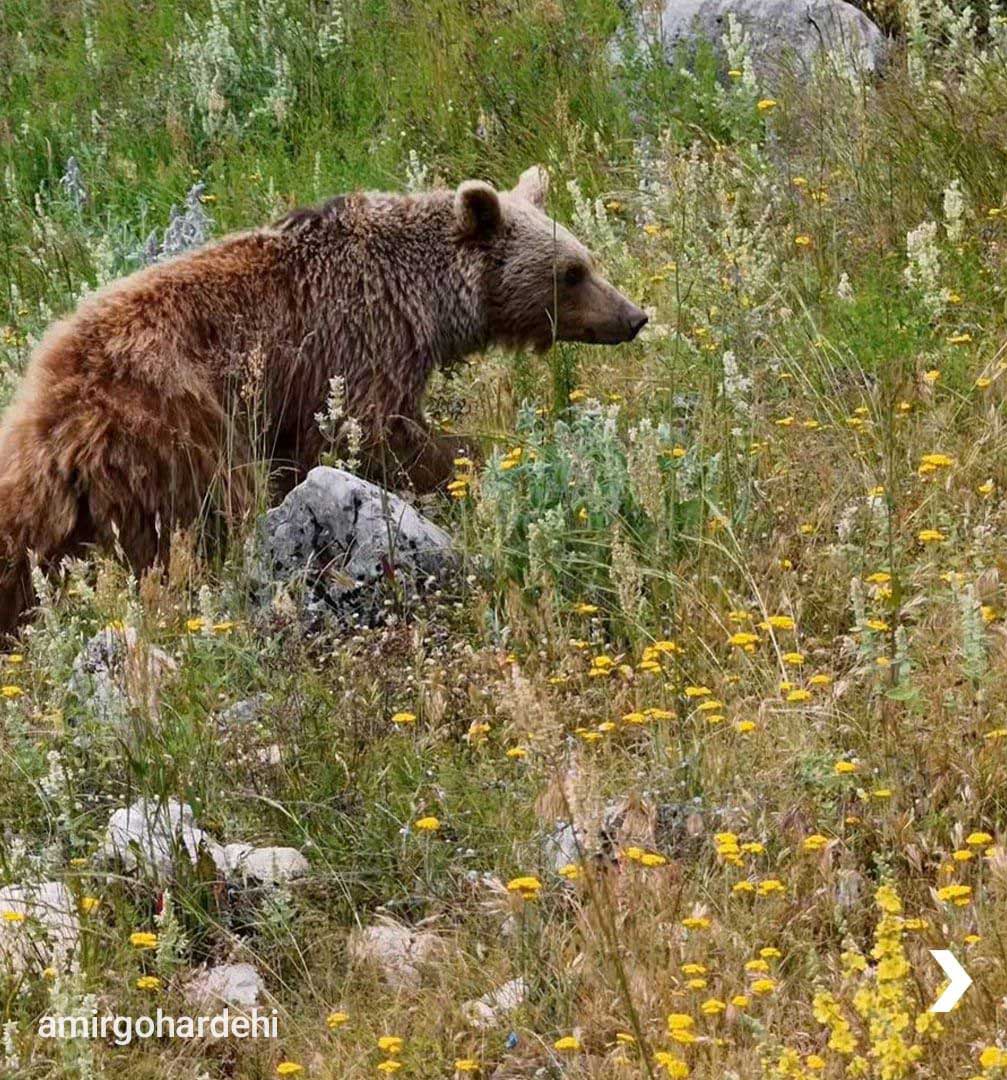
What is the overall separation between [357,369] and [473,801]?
3155 mm

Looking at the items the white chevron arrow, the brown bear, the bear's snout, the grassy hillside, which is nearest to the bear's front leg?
the brown bear

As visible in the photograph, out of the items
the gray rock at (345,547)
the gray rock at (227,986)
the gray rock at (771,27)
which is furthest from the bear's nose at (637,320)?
the gray rock at (227,986)

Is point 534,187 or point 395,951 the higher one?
point 534,187

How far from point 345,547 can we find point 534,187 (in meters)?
2.92

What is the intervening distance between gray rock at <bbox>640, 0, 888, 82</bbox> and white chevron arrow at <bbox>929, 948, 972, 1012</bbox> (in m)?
7.05

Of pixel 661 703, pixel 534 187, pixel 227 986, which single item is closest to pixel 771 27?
pixel 534 187

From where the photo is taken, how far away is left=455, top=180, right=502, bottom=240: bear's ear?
7.66 metres

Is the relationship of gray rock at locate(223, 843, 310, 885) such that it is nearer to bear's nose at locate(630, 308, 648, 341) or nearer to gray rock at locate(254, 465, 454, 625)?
gray rock at locate(254, 465, 454, 625)

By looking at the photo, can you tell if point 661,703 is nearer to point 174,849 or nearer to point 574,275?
point 174,849

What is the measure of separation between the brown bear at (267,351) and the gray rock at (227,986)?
2.18 m

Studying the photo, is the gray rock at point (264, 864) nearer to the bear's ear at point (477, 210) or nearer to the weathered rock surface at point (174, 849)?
the weathered rock surface at point (174, 849)

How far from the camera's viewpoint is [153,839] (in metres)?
4.34

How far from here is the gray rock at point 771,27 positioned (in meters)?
9.82

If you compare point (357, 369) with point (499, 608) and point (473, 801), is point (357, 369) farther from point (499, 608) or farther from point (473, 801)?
point (473, 801)
